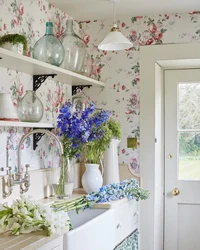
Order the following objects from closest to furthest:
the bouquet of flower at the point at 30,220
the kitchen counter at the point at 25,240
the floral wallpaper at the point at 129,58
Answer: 1. the kitchen counter at the point at 25,240
2. the bouquet of flower at the point at 30,220
3. the floral wallpaper at the point at 129,58

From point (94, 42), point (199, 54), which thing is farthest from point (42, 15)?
point (199, 54)

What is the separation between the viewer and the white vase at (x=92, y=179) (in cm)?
346

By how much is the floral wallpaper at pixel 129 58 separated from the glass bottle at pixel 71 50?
50 cm

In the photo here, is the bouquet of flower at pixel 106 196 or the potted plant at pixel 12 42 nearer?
the potted plant at pixel 12 42

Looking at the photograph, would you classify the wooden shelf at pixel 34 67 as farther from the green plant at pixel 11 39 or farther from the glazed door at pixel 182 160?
the glazed door at pixel 182 160

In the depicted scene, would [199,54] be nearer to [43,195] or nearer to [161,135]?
[161,135]

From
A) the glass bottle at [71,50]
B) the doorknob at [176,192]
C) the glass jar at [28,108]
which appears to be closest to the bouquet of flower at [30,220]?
the glass jar at [28,108]

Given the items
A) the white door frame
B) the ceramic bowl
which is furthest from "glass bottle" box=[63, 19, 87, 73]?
the ceramic bowl

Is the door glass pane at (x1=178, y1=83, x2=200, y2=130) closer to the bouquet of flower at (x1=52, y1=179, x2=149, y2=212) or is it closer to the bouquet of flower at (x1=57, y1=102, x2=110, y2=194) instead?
the bouquet of flower at (x1=52, y1=179, x2=149, y2=212)

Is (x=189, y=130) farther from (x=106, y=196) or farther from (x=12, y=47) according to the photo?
(x=12, y=47)

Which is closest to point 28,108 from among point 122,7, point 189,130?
point 122,7

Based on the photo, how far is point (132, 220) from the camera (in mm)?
3621

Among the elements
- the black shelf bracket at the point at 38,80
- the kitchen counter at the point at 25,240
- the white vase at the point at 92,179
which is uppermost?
the black shelf bracket at the point at 38,80

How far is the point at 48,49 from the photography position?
3191 millimetres
